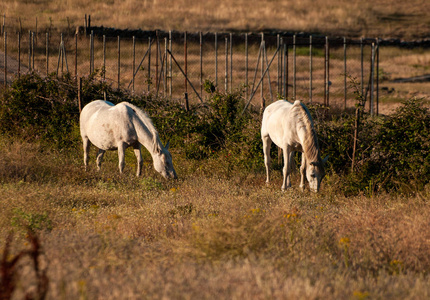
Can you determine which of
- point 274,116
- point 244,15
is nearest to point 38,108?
point 274,116

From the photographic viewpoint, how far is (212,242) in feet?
15.3

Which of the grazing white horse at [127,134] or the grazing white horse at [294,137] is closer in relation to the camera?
the grazing white horse at [294,137]

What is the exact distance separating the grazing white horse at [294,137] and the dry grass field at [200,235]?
35 cm

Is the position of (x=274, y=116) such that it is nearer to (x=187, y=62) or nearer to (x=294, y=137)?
(x=294, y=137)

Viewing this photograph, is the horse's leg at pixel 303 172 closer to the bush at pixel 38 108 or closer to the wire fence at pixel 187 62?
the bush at pixel 38 108

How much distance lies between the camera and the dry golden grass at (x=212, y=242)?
12.0 feet

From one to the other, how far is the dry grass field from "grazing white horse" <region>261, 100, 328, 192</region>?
1.15 feet

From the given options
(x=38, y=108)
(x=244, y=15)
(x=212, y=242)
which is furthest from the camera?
(x=244, y=15)

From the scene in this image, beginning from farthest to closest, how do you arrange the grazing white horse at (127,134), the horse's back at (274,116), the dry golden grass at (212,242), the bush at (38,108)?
the bush at (38,108)
the grazing white horse at (127,134)
the horse's back at (274,116)
the dry golden grass at (212,242)

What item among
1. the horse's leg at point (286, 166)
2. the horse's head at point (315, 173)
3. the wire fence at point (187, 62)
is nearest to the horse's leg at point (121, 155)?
the horse's leg at point (286, 166)

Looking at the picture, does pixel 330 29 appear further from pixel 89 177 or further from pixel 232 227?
pixel 232 227

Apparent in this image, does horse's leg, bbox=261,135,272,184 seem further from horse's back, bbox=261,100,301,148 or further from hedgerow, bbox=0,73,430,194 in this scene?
hedgerow, bbox=0,73,430,194

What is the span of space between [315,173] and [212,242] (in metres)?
4.38

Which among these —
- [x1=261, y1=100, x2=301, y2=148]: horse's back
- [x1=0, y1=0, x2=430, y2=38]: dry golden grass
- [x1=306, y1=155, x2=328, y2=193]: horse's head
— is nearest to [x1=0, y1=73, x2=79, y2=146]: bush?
[x1=261, y1=100, x2=301, y2=148]: horse's back
